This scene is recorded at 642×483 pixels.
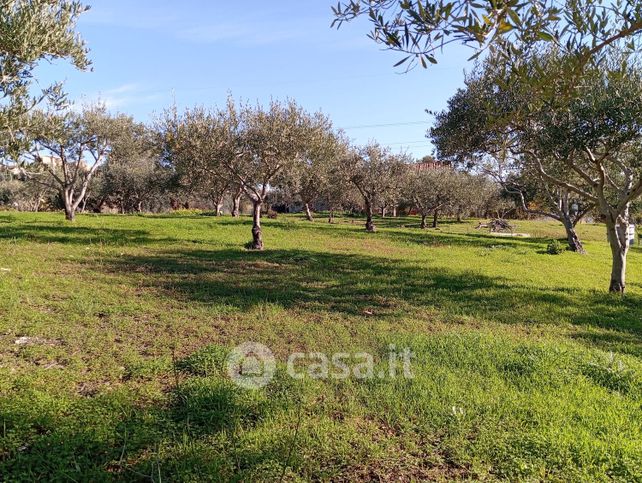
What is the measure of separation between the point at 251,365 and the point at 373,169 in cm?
2563

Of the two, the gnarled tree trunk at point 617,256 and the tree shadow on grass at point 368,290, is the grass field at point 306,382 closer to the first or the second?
the tree shadow on grass at point 368,290

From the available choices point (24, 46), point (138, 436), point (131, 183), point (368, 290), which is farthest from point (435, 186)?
point (138, 436)

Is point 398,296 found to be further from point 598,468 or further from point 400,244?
point 400,244

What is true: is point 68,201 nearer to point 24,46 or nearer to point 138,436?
point 24,46

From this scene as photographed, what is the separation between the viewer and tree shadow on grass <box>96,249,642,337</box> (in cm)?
921

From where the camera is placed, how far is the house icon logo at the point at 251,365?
16.5 ft

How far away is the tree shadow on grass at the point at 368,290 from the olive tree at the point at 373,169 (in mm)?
15511

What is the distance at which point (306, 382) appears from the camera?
5086 mm

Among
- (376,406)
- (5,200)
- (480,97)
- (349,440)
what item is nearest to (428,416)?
(376,406)

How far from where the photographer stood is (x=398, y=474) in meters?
3.53

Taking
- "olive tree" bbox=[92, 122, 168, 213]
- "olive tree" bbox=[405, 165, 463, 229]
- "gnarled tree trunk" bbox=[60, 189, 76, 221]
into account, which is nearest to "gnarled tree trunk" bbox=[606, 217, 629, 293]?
"gnarled tree trunk" bbox=[60, 189, 76, 221]

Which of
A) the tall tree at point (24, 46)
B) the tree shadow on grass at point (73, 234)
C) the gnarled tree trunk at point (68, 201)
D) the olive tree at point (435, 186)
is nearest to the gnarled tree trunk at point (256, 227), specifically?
the tree shadow on grass at point (73, 234)

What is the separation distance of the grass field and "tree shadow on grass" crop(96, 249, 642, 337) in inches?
3.5

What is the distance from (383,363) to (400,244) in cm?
1684
